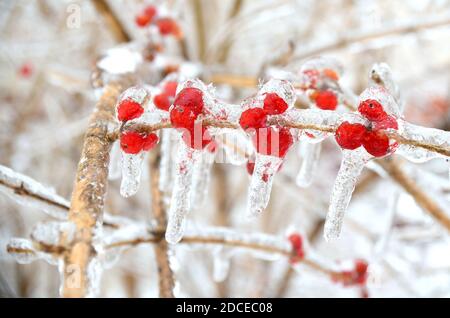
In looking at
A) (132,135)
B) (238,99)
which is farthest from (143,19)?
(238,99)

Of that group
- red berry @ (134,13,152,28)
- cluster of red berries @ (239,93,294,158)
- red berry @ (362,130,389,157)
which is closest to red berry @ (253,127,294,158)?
cluster of red berries @ (239,93,294,158)

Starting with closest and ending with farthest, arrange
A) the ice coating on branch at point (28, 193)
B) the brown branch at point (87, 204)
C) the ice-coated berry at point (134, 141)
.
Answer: the brown branch at point (87, 204)
the ice-coated berry at point (134, 141)
the ice coating on branch at point (28, 193)

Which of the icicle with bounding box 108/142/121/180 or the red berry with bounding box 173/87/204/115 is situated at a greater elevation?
the icicle with bounding box 108/142/121/180

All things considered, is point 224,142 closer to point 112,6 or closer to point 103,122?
point 103,122

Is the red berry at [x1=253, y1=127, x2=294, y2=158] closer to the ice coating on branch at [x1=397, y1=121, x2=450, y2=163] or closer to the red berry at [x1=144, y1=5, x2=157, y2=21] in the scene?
the ice coating on branch at [x1=397, y1=121, x2=450, y2=163]

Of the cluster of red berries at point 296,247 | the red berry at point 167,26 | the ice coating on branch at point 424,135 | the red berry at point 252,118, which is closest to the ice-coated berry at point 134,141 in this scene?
the red berry at point 252,118

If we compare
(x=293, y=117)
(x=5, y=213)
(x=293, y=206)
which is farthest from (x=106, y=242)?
(x=5, y=213)

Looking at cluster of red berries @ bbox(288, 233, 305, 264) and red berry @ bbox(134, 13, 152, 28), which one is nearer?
cluster of red berries @ bbox(288, 233, 305, 264)

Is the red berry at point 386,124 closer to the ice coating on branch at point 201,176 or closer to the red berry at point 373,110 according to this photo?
the red berry at point 373,110
